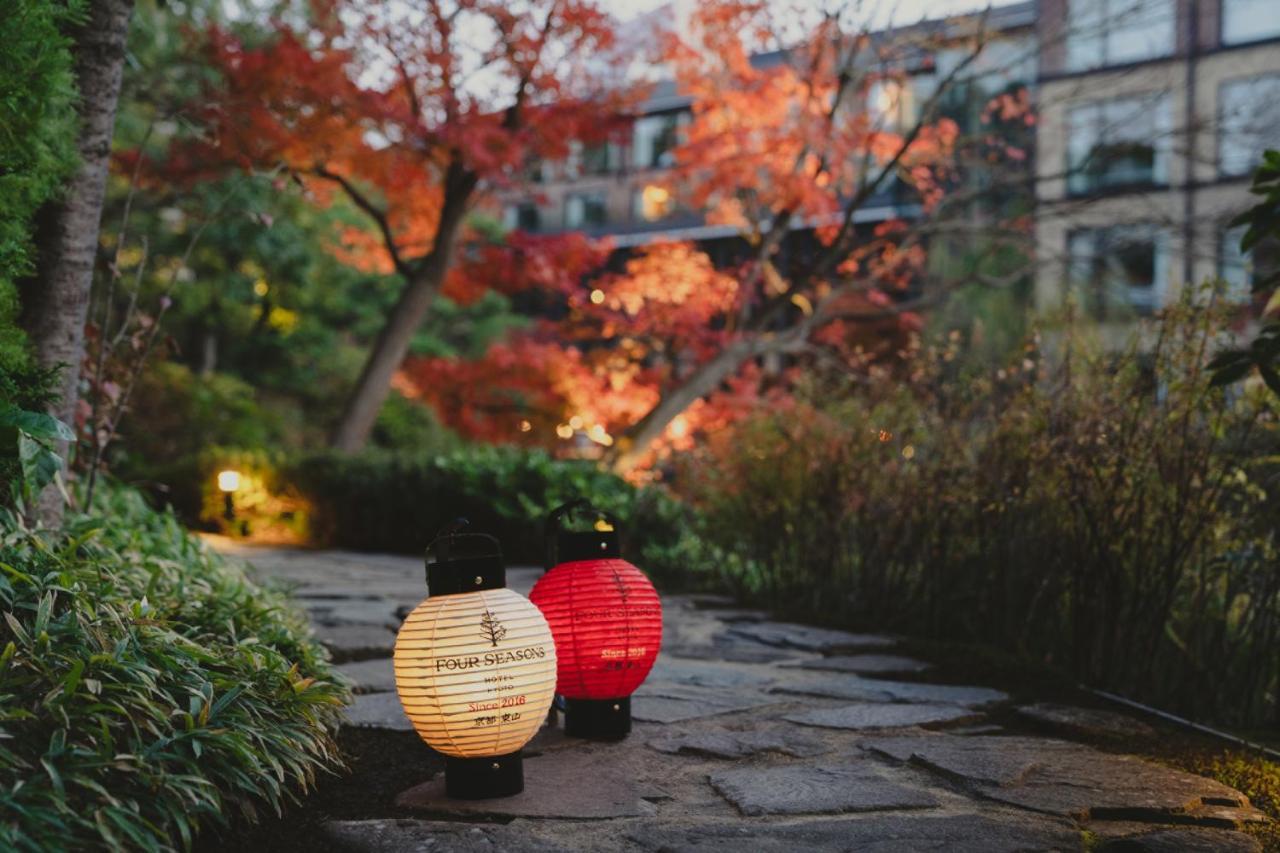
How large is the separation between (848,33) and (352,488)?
6.14 metres

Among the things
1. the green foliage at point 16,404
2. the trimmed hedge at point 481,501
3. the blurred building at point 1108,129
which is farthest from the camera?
the blurred building at point 1108,129

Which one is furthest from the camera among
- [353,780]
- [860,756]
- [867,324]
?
[867,324]

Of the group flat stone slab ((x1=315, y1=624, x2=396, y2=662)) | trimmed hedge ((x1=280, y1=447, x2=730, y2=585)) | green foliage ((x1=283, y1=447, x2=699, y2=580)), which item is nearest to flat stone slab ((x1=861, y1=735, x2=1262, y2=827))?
flat stone slab ((x1=315, y1=624, x2=396, y2=662))

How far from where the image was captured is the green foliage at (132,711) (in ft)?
7.08

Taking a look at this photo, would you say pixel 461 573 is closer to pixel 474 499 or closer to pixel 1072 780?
pixel 1072 780

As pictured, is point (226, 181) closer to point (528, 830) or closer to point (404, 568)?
point (404, 568)

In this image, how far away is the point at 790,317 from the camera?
23.8 metres

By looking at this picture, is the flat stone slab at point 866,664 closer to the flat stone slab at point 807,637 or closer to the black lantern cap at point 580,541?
the flat stone slab at point 807,637

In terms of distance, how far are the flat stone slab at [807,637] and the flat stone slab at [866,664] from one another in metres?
0.23

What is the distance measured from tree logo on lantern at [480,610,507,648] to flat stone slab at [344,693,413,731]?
1.00m

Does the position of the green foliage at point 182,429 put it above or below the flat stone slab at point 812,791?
above

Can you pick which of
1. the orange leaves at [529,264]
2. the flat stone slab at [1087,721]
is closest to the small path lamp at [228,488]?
the orange leaves at [529,264]

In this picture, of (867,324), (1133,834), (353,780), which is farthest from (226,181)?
(1133,834)

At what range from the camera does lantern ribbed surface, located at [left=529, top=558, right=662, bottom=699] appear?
10.4ft
